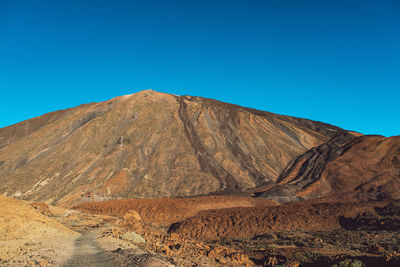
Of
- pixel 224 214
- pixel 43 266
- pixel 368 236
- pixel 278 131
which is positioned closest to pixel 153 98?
pixel 278 131

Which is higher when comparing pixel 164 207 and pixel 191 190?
pixel 191 190

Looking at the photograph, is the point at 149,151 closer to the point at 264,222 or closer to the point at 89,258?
the point at 264,222

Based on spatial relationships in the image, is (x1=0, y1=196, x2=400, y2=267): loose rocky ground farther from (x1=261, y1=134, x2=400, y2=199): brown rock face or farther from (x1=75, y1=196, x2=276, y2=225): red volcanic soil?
(x1=261, y1=134, x2=400, y2=199): brown rock face

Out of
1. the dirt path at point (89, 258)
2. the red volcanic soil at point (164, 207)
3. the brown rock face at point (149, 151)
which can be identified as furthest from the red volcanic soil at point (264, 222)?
the brown rock face at point (149, 151)

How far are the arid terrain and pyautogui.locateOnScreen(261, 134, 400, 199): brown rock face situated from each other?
258 millimetres

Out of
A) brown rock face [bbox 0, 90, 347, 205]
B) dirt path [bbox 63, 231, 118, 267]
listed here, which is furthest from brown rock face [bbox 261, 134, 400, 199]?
dirt path [bbox 63, 231, 118, 267]

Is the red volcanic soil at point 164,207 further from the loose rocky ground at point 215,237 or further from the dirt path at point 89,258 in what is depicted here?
the dirt path at point 89,258

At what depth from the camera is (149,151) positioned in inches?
2323

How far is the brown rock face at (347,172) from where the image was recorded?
154 feet

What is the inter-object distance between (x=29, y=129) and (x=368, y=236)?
82.0 metres

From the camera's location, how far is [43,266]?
9172mm

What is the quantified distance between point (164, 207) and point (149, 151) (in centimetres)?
2442

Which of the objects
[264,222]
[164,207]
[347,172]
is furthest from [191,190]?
[347,172]

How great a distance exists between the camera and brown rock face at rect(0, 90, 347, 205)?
4915cm
